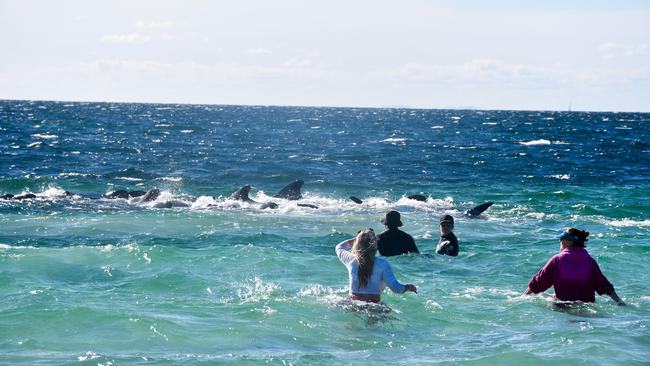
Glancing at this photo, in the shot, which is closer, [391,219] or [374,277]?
[374,277]

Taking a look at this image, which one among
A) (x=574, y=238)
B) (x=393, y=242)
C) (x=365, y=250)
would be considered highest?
(x=574, y=238)

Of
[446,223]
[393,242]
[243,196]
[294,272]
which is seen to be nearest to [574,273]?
[446,223]

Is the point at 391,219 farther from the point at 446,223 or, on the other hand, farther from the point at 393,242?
the point at 446,223

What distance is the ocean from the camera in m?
9.46

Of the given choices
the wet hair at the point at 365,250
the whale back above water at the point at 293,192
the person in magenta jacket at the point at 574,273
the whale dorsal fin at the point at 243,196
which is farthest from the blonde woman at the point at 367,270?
the whale back above water at the point at 293,192

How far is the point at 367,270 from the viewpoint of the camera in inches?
399

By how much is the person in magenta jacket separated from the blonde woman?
207 centimetres

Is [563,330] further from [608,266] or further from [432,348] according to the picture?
[608,266]

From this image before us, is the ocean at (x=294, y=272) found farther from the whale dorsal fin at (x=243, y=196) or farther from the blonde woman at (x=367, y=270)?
the whale dorsal fin at (x=243, y=196)

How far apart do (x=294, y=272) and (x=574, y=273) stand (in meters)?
5.04

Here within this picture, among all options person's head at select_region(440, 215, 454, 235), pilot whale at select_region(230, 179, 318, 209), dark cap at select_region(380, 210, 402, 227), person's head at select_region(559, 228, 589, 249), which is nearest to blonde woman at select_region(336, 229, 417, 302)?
person's head at select_region(559, 228, 589, 249)

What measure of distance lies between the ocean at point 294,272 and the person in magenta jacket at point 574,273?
0.31m

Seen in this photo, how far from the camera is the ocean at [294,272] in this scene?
946cm

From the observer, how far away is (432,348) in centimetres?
955
